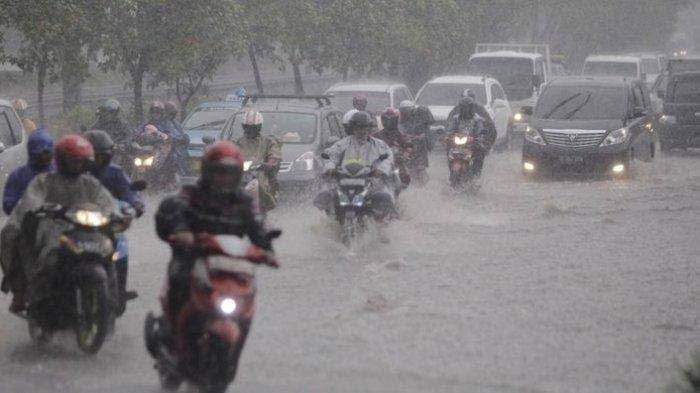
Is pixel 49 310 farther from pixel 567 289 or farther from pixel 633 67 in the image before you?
pixel 633 67

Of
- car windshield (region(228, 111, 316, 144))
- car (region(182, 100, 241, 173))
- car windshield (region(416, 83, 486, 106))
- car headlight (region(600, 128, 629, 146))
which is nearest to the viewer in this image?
car windshield (region(228, 111, 316, 144))

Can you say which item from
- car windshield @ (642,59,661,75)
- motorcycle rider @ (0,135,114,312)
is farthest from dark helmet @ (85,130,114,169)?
car windshield @ (642,59,661,75)

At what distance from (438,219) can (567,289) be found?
19.6ft

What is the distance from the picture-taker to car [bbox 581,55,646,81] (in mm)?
40781

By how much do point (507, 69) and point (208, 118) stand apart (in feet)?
45.9

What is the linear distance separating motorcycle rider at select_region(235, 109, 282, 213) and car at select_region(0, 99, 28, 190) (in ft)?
9.33

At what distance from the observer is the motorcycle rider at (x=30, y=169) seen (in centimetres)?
966

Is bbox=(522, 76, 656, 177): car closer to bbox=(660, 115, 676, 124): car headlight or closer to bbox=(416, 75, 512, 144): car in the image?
bbox=(416, 75, 512, 144): car

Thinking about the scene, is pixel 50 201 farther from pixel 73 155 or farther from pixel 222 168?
pixel 222 168

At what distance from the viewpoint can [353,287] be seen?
12.5 meters

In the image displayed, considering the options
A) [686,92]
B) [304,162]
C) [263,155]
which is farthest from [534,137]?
[263,155]

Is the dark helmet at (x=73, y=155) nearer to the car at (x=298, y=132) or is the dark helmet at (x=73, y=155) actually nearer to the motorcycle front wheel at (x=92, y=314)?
the motorcycle front wheel at (x=92, y=314)

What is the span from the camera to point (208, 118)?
2450 cm

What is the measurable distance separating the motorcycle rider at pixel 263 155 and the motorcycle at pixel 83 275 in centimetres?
590
